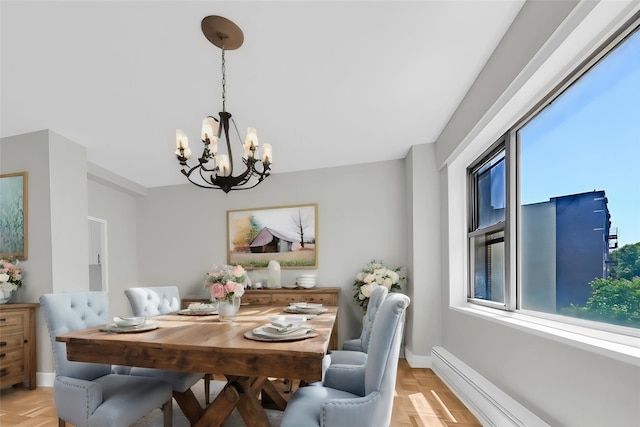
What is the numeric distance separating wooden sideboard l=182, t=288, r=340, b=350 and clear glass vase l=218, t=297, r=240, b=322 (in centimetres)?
166

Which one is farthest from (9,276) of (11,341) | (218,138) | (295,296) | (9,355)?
(295,296)

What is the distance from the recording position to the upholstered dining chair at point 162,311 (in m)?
2.01

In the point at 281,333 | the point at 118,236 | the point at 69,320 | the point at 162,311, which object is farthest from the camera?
the point at 118,236

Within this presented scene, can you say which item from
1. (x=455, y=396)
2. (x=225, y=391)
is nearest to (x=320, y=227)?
(x=455, y=396)

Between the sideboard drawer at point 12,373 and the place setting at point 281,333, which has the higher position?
the place setting at point 281,333

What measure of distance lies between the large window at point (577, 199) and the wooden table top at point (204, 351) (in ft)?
4.39

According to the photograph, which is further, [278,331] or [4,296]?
[4,296]

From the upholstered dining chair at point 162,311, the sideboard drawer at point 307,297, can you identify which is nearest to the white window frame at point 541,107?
the sideboard drawer at point 307,297

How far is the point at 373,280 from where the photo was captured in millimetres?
3535

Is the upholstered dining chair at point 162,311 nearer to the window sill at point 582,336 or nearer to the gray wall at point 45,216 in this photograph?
the gray wall at point 45,216

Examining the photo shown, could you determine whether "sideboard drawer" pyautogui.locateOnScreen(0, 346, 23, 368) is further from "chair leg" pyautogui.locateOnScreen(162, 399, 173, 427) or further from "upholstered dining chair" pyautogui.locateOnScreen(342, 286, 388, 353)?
"upholstered dining chair" pyautogui.locateOnScreen(342, 286, 388, 353)

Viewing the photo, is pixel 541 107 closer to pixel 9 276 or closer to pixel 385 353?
pixel 385 353

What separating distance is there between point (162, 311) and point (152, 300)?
184mm

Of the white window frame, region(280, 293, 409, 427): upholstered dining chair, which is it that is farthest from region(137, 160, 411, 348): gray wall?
region(280, 293, 409, 427): upholstered dining chair
